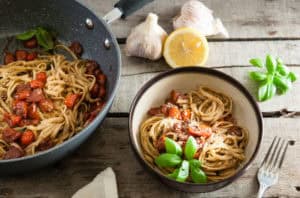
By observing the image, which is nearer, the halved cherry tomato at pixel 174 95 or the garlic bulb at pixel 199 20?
the halved cherry tomato at pixel 174 95

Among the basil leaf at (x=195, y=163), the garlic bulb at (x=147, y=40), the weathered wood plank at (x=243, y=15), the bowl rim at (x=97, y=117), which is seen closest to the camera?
the bowl rim at (x=97, y=117)

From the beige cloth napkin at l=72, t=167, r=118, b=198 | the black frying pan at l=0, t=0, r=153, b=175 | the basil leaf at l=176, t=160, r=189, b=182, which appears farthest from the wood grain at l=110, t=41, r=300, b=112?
the basil leaf at l=176, t=160, r=189, b=182

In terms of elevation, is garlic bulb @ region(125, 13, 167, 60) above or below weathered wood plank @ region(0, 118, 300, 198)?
above

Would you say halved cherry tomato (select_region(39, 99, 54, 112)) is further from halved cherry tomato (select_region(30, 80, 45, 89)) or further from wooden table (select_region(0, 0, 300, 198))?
wooden table (select_region(0, 0, 300, 198))

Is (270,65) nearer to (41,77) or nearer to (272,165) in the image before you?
(272,165)

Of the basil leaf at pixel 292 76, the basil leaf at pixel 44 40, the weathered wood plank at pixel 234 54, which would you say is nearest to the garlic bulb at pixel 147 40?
the weathered wood plank at pixel 234 54

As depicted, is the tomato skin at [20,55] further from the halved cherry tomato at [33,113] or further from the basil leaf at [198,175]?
the basil leaf at [198,175]

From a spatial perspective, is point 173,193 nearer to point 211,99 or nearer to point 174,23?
point 211,99
